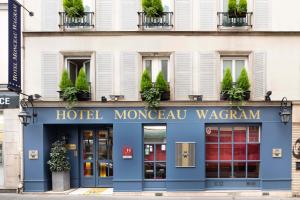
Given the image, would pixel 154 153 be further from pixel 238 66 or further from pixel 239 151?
pixel 238 66

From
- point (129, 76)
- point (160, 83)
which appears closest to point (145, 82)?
point (160, 83)

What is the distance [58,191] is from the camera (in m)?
13.4

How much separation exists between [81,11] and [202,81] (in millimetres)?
5262

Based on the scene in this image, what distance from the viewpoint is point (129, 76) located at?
13383 millimetres

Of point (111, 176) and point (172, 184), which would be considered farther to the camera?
point (111, 176)

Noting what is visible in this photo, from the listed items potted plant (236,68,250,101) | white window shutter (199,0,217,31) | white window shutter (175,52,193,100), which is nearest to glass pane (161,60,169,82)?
white window shutter (175,52,193,100)

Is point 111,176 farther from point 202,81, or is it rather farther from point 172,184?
point 202,81

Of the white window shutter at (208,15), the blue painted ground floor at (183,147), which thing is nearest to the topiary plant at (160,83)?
the blue painted ground floor at (183,147)

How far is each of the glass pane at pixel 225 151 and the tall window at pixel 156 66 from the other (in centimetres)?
344

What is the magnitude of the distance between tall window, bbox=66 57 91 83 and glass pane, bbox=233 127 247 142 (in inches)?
241

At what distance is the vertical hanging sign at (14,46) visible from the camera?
12.4m

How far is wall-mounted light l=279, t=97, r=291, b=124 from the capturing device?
41.9ft

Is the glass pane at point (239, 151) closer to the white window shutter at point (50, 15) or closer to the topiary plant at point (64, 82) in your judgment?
the topiary plant at point (64, 82)

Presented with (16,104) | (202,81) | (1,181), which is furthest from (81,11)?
(1,181)
